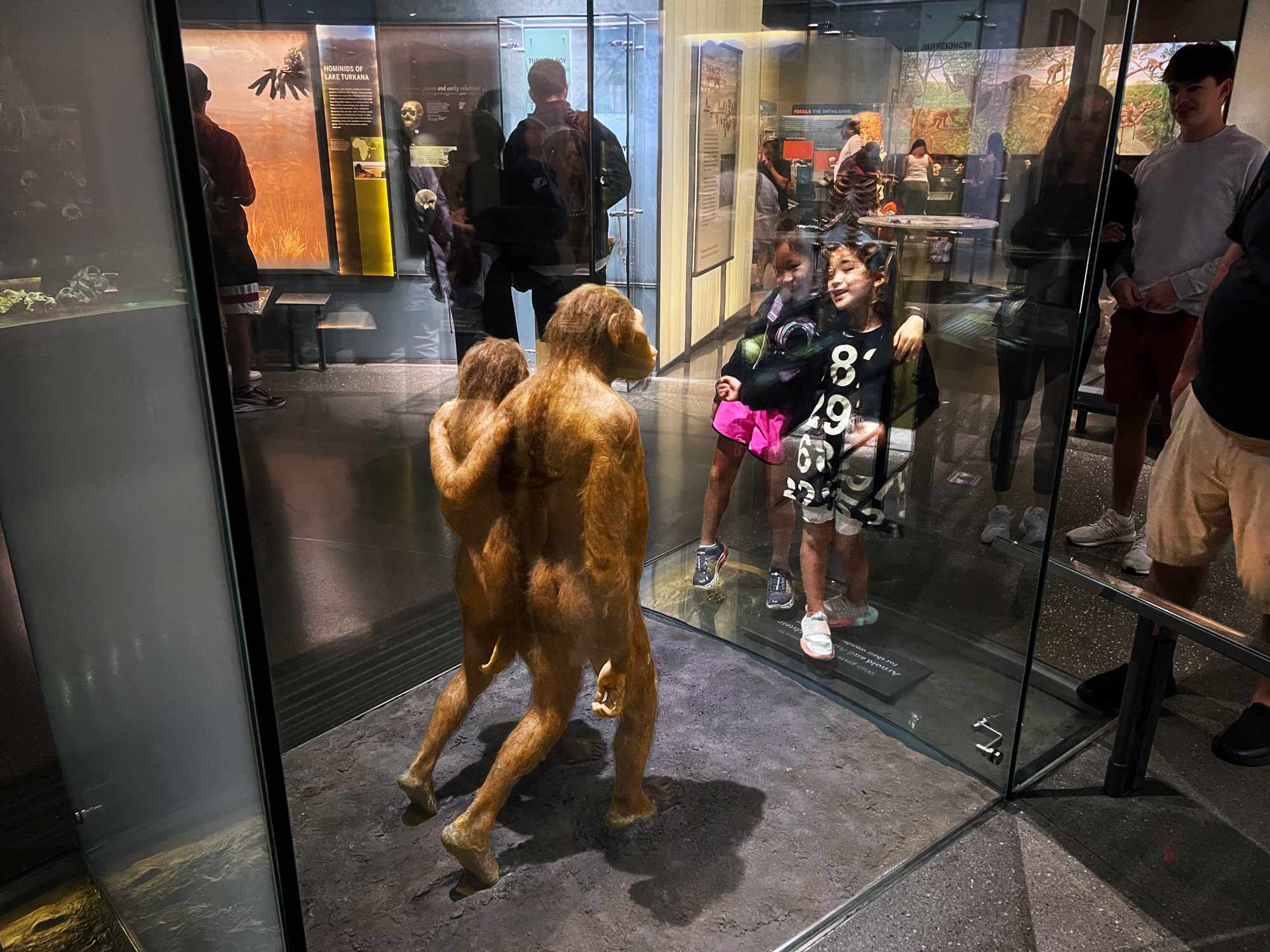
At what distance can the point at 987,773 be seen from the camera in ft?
7.48

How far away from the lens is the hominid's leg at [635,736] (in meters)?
1.84

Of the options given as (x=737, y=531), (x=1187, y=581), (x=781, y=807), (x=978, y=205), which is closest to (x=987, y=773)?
Result: (x=781, y=807)

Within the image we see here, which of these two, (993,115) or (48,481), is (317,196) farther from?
(993,115)

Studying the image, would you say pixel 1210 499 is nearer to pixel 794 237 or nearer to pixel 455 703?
pixel 794 237

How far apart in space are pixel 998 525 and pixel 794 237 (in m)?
0.89

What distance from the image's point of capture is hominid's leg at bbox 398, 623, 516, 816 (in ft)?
5.93

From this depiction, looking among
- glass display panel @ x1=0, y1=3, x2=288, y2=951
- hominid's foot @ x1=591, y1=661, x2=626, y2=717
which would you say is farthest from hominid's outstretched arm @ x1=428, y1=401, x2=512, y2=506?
glass display panel @ x1=0, y1=3, x2=288, y2=951

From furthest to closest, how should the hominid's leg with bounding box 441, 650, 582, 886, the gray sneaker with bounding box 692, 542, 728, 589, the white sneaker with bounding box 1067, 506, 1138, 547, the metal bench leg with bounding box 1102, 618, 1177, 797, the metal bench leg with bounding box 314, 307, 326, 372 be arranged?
the white sneaker with bounding box 1067, 506, 1138, 547, the gray sneaker with bounding box 692, 542, 728, 589, the metal bench leg with bounding box 1102, 618, 1177, 797, the hominid's leg with bounding box 441, 650, 582, 886, the metal bench leg with bounding box 314, 307, 326, 372

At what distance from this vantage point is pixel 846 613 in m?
2.62

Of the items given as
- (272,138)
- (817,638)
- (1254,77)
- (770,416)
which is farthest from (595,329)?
(1254,77)

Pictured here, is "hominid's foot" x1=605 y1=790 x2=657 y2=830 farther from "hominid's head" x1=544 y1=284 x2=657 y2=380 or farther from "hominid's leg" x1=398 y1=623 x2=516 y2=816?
"hominid's head" x1=544 y1=284 x2=657 y2=380

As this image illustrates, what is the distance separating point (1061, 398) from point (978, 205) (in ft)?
1.59

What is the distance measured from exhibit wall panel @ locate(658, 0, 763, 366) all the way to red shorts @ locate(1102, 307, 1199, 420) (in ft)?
5.72

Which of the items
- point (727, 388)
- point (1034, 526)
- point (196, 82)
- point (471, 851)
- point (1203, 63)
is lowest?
point (471, 851)
